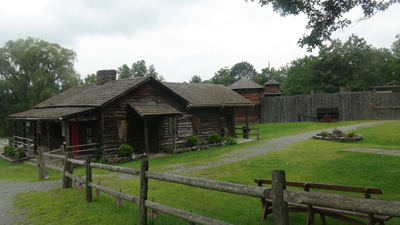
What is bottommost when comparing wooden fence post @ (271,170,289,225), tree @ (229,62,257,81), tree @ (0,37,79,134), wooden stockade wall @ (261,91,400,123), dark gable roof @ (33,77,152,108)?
wooden fence post @ (271,170,289,225)

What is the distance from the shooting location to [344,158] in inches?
539

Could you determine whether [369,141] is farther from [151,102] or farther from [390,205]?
[390,205]

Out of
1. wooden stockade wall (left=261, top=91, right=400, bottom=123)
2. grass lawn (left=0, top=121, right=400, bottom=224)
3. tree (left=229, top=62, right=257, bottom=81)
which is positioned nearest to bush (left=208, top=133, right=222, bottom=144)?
grass lawn (left=0, top=121, right=400, bottom=224)

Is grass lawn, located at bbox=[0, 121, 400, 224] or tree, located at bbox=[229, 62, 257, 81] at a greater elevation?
tree, located at bbox=[229, 62, 257, 81]

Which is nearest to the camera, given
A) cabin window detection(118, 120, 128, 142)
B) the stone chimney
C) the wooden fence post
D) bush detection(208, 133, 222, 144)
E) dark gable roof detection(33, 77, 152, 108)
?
the wooden fence post

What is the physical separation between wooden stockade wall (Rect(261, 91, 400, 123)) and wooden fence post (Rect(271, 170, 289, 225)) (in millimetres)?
29073

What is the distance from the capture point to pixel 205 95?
25.5 meters

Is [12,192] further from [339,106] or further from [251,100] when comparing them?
[251,100]

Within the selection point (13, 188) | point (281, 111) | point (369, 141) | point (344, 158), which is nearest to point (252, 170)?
point (344, 158)

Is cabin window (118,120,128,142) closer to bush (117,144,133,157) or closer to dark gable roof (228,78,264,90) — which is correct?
bush (117,144,133,157)

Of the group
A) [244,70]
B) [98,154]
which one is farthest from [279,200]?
[244,70]

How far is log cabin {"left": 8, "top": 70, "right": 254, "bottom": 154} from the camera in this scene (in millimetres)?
17453

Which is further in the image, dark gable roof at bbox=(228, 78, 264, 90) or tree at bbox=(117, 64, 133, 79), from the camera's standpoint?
tree at bbox=(117, 64, 133, 79)

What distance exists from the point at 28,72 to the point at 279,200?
4110cm
